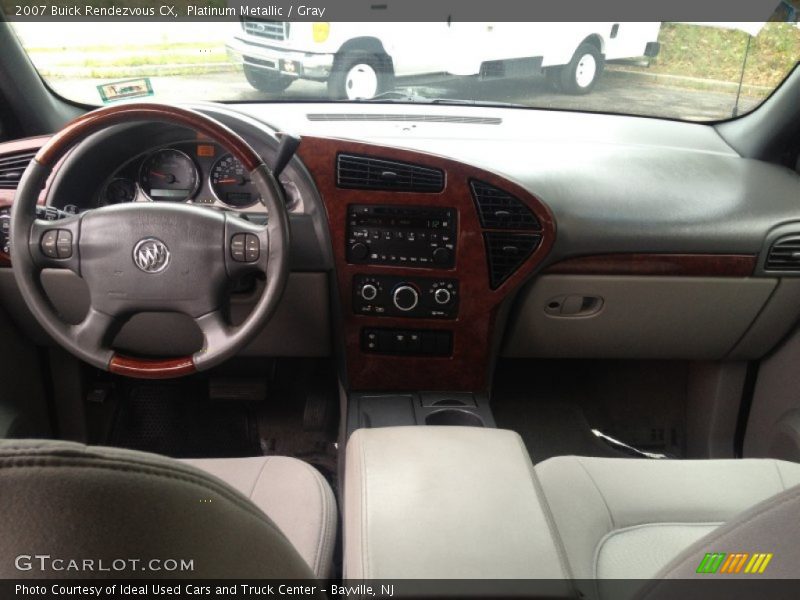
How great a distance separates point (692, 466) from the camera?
1.48 m

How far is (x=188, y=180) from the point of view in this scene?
185cm

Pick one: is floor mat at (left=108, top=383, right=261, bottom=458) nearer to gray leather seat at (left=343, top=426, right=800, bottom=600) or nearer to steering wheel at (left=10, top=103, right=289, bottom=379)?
steering wheel at (left=10, top=103, right=289, bottom=379)

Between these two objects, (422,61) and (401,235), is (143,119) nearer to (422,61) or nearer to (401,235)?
(401,235)

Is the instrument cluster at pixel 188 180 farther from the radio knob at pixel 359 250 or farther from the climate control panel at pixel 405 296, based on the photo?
the climate control panel at pixel 405 296

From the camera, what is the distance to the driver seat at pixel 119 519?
1.37 ft

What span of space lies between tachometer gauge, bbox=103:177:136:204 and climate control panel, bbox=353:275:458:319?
65 cm

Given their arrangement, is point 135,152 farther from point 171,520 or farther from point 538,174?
point 171,520

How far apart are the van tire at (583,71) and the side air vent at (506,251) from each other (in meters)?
0.75

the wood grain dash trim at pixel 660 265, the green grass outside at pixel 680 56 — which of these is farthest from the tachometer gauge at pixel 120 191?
the wood grain dash trim at pixel 660 265

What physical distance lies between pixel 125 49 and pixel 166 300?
918 millimetres

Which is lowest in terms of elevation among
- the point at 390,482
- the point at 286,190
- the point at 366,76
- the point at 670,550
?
the point at 670,550

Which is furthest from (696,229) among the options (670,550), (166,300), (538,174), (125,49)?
(125,49)

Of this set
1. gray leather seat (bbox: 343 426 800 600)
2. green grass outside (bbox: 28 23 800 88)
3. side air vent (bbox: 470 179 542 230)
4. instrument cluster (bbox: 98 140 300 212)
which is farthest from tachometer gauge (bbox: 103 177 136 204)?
gray leather seat (bbox: 343 426 800 600)

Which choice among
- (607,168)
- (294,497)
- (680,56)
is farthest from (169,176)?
(680,56)
